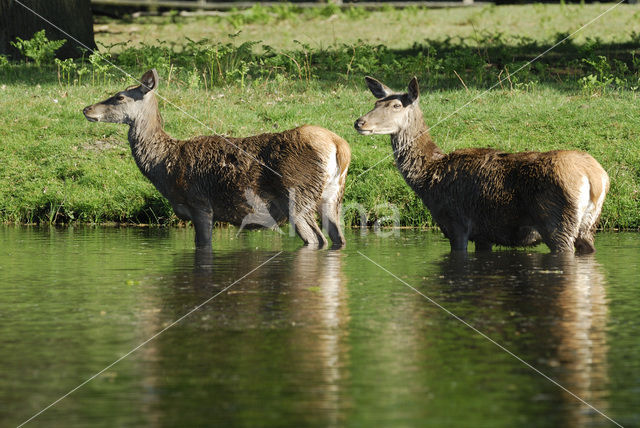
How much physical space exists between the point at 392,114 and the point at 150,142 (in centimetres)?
301

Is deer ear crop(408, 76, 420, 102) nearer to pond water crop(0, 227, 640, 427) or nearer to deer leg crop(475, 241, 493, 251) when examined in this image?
deer leg crop(475, 241, 493, 251)

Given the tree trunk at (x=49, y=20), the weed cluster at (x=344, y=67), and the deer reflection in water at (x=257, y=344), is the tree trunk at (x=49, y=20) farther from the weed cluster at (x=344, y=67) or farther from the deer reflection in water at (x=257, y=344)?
the deer reflection in water at (x=257, y=344)

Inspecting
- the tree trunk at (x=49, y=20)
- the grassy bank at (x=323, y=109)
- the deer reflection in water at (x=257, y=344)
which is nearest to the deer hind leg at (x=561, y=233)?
the deer reflection in water at (x=257, y=344)

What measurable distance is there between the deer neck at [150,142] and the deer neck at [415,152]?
277cm

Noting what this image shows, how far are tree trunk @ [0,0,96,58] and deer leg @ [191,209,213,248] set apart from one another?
38.7 feet

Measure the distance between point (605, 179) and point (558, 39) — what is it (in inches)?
638

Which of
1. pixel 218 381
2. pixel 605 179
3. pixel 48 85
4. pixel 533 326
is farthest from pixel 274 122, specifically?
pixel 218 381

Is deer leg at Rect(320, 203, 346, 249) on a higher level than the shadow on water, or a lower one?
higher

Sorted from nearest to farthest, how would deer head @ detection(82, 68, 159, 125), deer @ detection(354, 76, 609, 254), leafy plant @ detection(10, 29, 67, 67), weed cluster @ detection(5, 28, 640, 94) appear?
1. deer @ detection(354, 76, 609, 254)
2. deer head @ detection(82, 68, 159, 125)
3. weed cluster @ detection(5, 28, 640, 94)
4. leafy plant @ detection(10, 29, 67, 67)

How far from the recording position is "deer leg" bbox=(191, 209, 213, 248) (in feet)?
45.6

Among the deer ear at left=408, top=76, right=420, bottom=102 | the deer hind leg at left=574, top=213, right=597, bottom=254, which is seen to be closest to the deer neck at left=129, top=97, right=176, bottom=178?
the deer ear at left=408, top=76, right=420, bottom=102

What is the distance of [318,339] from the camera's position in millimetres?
7730

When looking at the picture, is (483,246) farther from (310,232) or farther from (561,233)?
(310,232)

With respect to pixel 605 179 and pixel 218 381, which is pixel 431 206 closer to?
pixel 605 179
